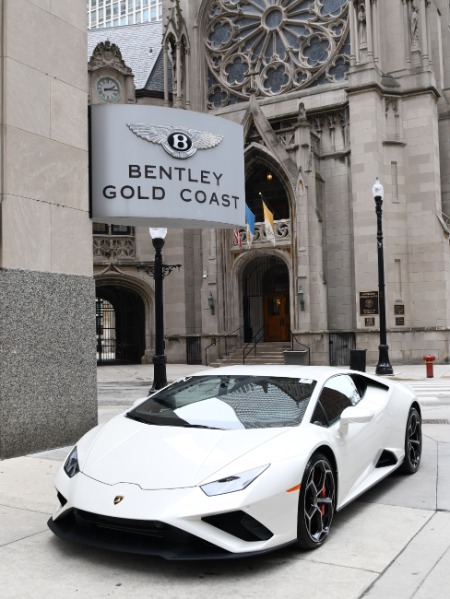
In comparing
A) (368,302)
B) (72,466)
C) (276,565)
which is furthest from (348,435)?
(368,302)

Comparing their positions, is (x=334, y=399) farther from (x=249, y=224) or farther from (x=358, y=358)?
(x=249, y=224)

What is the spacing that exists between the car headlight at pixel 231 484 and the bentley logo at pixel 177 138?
6.51m

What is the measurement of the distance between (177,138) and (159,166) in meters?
0.54

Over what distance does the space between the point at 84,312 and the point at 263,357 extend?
1920 centimetres

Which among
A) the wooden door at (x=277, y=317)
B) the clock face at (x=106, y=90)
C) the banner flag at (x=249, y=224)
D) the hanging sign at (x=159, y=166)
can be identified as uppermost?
the clock face at (x=106, y=90)

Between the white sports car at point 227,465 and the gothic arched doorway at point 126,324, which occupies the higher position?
the gothic arched doorway at point 126,324

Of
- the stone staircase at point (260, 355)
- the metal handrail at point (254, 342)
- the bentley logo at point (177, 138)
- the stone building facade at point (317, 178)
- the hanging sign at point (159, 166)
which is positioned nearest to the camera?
the hanging sign at point (159, 166)

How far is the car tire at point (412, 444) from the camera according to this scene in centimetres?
679

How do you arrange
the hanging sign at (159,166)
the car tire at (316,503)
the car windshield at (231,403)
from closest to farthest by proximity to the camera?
the car tire at (316,503) → the car windshield at (231,403) → the hanging sign at (159,166)

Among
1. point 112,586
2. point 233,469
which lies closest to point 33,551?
point 112,586

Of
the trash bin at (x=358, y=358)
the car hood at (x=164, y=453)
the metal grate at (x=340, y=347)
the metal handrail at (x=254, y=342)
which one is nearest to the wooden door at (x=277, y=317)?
the metal handrail at (x=254, y=342)

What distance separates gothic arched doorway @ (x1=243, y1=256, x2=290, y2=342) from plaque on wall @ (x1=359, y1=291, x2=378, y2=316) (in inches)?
231

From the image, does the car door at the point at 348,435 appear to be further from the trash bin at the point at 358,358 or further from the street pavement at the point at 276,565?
the trash bin at the point at 358,358

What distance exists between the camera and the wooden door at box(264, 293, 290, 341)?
3141 cm
